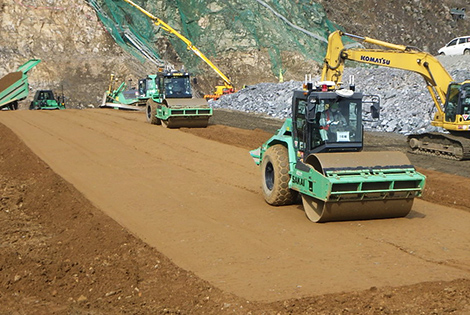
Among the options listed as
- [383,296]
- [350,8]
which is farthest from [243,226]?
[350,8]

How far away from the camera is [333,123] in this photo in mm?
11078

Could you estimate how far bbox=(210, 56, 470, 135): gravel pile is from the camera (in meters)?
26.0

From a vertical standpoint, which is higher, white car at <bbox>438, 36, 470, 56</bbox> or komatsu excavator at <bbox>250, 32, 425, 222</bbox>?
white car at <bbox>438, 36, 470, 56</bbox>

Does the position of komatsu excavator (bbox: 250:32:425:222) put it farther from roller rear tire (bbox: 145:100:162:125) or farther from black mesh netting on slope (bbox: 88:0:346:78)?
black mesh netting on slope (bbox: 88:0:346:78)

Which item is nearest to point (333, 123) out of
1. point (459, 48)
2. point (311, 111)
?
point (311, 111)

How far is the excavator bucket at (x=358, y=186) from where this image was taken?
10.1 metres

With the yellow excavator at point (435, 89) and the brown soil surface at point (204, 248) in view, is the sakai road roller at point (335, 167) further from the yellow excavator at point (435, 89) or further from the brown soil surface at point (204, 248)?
the yellow excavator at point (435, 89)

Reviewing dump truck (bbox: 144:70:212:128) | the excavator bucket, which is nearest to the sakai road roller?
the excavator bucket

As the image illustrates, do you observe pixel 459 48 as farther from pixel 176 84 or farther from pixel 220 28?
pixel 176 84

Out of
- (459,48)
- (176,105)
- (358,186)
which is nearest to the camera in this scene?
(358,186)

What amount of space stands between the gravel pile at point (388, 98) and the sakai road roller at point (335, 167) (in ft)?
27.9

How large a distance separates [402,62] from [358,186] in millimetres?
10731

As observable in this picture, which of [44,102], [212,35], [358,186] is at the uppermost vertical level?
[212,35]

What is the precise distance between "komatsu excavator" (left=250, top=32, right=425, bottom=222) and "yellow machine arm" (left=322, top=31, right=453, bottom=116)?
28.1ft
